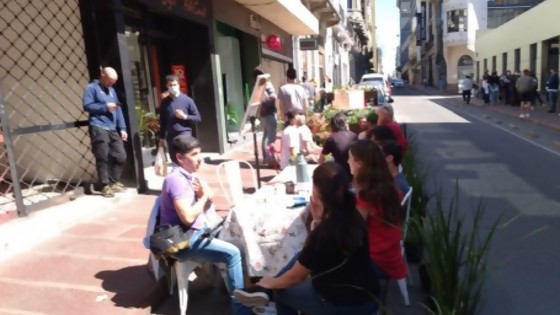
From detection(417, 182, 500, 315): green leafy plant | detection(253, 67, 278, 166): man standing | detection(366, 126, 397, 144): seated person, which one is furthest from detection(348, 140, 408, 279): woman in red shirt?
detection(253, 67, 278, 166): man standing

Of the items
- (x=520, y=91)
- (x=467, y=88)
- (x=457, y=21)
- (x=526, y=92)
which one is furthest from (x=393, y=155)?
(x=457, y=21)

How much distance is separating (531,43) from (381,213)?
22998 mm

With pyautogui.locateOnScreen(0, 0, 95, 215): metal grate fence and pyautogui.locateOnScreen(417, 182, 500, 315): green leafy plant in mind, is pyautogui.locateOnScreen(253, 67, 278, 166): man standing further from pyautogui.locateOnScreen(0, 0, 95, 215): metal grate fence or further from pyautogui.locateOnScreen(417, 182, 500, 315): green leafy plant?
pyautogui.locateOnScreen(417, 182, 500, 315): green leafy plant

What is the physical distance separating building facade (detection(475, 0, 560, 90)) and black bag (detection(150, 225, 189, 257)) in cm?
1974

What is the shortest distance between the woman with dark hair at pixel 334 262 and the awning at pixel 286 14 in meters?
9.31

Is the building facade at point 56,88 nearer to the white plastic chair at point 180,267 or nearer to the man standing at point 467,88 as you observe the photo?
the white plastic chair at point 180,267

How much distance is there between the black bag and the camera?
10.7 ft

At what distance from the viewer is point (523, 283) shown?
4043mm

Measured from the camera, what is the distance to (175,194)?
130 inches

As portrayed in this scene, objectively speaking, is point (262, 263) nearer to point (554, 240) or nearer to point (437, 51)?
point (554, 240)

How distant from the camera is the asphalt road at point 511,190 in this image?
392cm

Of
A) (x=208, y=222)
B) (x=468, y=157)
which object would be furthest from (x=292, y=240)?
(x=468, y=157)

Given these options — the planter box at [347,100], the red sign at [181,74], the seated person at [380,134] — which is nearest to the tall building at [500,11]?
the planter box at [347,100]

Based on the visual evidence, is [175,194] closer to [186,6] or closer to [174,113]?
[174,113]
